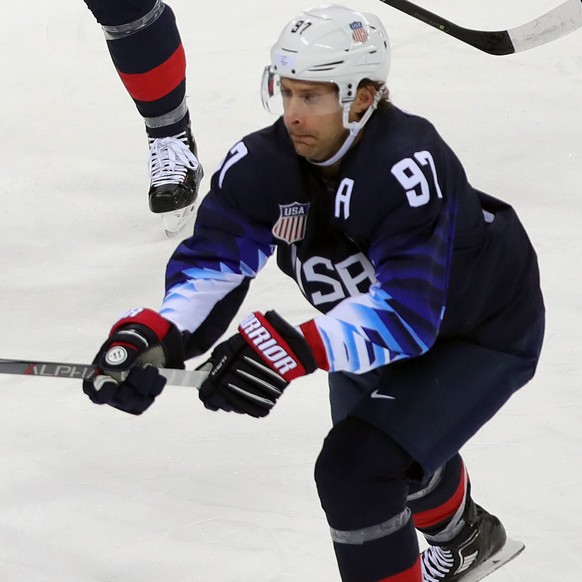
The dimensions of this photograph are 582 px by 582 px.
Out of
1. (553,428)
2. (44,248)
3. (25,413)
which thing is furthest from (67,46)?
(553,428)

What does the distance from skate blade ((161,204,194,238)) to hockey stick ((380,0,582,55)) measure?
85 centimetres

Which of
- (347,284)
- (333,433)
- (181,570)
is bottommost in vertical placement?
(181,570)

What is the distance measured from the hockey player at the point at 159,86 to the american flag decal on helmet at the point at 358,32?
4.78ft

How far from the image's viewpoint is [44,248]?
3.88 metres

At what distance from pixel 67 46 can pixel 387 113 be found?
3.28 meters

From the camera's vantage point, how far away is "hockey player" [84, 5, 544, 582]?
1906 millimetres

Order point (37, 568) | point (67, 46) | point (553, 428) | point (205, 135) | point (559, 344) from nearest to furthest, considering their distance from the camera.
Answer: point (37, 568), point (553, 428), point (559, 344), point (205, 135), point (67, 46)

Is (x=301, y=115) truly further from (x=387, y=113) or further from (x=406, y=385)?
(x=406, y=385)

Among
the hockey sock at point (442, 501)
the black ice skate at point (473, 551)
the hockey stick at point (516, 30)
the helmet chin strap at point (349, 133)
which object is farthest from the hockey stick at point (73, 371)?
the hockey stick at point (516, 30)

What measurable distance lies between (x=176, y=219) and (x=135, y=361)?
1.75 metres

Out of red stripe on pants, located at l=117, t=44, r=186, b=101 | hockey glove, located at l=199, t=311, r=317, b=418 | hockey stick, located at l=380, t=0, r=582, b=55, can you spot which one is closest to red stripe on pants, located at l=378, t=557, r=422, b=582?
hockey glove, located at l=199, t=311, r=317, b=418

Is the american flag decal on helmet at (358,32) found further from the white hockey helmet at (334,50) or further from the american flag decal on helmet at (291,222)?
the american flag decal on helmet at (291,222)

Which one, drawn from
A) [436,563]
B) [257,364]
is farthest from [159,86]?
[257,364]

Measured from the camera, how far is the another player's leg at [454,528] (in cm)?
228
